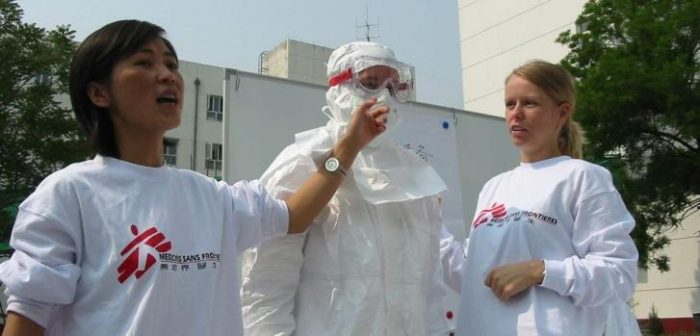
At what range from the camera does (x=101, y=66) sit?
168 cm

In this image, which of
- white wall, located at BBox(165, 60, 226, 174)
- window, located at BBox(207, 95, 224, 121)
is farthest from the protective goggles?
window, located at BBox(207, 95, 224, 121)

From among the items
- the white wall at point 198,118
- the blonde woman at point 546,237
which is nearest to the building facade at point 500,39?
the white wall at point 198,118

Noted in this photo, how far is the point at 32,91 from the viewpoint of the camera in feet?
29.9

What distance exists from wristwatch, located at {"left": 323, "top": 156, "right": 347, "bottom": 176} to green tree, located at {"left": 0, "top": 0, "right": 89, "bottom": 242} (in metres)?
7.68

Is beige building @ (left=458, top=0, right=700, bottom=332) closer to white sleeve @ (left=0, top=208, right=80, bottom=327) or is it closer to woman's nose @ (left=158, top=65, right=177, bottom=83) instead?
woman's nose @ (left=158, top=65, right=177, bottom=83)

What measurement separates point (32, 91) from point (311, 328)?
8.19 m

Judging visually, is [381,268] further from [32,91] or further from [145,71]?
[32,91]

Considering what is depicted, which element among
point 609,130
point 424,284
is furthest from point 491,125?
point 609,130

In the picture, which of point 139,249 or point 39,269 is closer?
point 39,269

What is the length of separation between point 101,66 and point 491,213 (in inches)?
47.4

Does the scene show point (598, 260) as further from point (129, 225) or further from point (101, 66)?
point (101, 66)

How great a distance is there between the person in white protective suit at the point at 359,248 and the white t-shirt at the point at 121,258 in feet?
1.65

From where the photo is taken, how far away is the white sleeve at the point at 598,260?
1.82 m

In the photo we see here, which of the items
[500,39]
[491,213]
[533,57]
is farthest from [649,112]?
[500,39]
